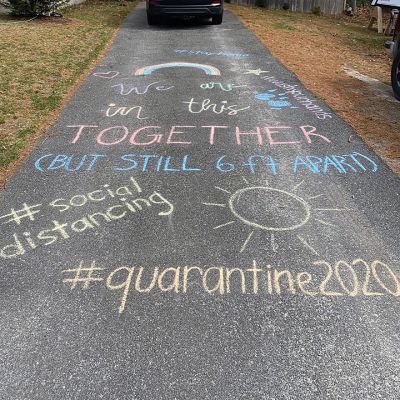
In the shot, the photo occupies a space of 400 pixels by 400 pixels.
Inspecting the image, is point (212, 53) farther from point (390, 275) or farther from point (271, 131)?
point (390, 275)

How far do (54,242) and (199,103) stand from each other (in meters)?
3.68

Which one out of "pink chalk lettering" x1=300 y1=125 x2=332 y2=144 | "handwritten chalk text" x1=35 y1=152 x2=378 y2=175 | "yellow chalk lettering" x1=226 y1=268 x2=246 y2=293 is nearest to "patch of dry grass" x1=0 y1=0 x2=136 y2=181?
"handwritten chalk text" x1=35 y1=152 x2=378 y2=175

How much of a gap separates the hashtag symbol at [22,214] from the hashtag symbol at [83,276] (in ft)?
2.74

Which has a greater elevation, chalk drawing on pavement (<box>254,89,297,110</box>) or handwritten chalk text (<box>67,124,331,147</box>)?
handwritten chalk text (<box>67,124,331,147</box>)

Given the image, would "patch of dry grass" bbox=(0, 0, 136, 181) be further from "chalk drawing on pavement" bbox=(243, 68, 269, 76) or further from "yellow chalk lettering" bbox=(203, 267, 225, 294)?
"chalk drawing on pavement" bbox=(243, 68, 269, 76)

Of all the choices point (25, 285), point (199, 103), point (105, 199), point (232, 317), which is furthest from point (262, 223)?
point (199, 103)

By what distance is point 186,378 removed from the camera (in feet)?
7.53

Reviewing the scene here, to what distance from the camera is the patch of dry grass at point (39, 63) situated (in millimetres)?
5527

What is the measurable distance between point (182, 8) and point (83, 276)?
10015mm

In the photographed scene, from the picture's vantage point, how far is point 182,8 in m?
11.4

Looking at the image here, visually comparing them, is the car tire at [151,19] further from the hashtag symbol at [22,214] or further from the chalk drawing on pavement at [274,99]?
the hashtag symbol at [22,214]

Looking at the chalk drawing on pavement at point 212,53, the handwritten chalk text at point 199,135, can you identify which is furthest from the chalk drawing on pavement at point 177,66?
the handwritten chalk text at point 199,135


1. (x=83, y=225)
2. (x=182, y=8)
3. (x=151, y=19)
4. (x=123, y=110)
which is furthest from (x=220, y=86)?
(x=151, y=19)

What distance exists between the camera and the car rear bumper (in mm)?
11398
